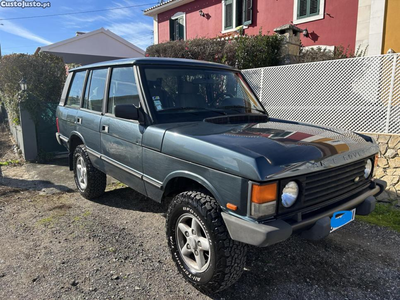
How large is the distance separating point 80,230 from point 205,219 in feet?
6.75

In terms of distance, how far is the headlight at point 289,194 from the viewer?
6.86 feet

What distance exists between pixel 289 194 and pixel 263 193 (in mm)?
254

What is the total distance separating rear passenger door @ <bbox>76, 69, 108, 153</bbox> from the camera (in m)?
3.87

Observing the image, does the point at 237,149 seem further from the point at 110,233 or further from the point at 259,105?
the point at 110,233

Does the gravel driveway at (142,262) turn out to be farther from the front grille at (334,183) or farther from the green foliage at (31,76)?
the green foliage at (31,76)

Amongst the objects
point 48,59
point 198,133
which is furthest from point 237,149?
point 48,59

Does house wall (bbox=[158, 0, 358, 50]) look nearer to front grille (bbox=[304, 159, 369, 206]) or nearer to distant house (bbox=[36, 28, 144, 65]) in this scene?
distant house (bbox=[36, 28, 144, 65])

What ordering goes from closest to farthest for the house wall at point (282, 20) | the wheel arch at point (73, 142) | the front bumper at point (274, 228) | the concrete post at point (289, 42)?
the front bumper at point (274, 228) → the wheel arch at point (73, 142) → the concrete post at point (289, 42) → the house wall at point (282, 20)

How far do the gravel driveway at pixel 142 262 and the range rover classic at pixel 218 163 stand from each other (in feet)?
1.38

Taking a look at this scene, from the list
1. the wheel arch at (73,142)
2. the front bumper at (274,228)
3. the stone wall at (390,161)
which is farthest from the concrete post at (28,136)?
A: the stone wall at (390,161)

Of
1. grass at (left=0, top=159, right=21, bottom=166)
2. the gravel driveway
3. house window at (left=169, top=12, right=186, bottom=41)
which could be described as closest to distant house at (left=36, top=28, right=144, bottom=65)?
house window at (left=169, top=12, right=186, bottom=41)

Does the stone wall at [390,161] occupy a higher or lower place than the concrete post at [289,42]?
lower

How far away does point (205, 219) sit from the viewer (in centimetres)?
225

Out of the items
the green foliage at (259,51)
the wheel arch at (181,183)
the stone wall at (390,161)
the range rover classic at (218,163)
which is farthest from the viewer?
the green foliage at (259,51)
